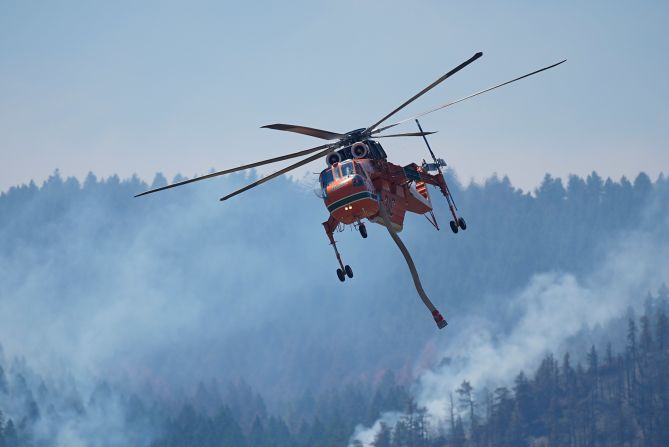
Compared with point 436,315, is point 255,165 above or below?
above

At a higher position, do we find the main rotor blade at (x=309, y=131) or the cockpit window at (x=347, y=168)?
the main rotor blade at (x=309, y=131)

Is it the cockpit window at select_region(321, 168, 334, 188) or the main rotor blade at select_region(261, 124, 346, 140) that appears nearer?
the main rotor blade at select_region(261, 124, 346, 140)

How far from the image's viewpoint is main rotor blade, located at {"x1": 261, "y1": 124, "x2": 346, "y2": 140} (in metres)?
65.4

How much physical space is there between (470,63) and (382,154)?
13.7 metres

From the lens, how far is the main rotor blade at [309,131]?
65.4 meters

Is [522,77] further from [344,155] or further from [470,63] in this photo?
[344,155]

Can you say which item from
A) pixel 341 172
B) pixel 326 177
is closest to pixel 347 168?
pixel 341 172

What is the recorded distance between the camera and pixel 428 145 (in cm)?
7588

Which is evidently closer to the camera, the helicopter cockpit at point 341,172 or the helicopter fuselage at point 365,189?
the helicopter fuselage at point 365,189

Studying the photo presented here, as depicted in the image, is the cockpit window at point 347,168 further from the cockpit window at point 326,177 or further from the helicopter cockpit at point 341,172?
the cockpit window at point 326,177

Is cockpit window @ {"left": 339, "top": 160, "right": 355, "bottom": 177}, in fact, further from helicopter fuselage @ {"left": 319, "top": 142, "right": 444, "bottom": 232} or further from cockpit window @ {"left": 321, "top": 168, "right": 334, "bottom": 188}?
cockpit window @ {"left": 321, "top": 168, "right": 334, "bottom": 188}

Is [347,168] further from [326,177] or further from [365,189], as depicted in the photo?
[365,189]

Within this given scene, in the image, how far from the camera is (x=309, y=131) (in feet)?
229

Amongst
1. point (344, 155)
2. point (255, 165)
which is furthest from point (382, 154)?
point (255, 165)
